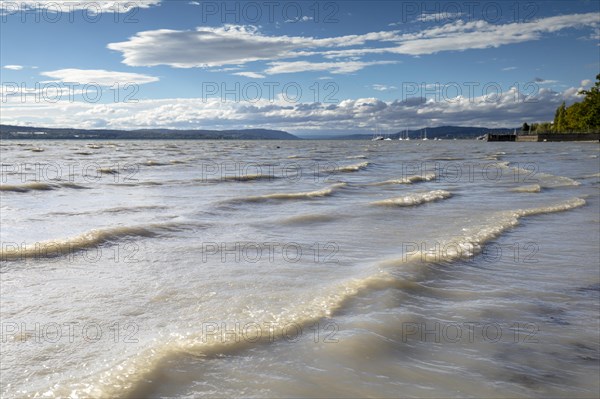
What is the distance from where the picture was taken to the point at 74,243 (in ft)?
30.8

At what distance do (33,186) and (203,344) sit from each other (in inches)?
708

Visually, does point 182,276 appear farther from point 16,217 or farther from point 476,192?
point 476,192

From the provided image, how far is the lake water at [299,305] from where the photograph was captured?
4.20m

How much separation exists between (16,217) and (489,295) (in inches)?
446

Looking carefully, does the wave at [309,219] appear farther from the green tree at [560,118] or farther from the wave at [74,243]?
the green tree at [560,118]

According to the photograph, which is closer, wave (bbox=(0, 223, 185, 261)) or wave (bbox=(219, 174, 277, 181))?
wave (bbox=(0, 223, 185, 261))

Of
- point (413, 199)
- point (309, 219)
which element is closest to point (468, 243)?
point (309, 219)

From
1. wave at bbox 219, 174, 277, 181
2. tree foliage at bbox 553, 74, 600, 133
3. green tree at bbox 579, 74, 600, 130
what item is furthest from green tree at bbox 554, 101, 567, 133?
wave at bbox 219, 174, 277, 181

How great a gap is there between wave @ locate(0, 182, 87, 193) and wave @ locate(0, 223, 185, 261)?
10356 millimetres

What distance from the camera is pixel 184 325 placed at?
5352mm

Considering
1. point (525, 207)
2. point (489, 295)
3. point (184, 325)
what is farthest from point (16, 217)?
point (525, 207)

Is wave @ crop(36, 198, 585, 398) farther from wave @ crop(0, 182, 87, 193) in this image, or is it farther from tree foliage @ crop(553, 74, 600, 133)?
tree foliage @ crop(553, 74, 600, 133)

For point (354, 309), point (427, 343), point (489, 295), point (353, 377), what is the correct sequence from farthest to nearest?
point (489, 295) < point (354, 309) < point (427, 343) < point (353, 377)

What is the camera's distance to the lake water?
4.20m
